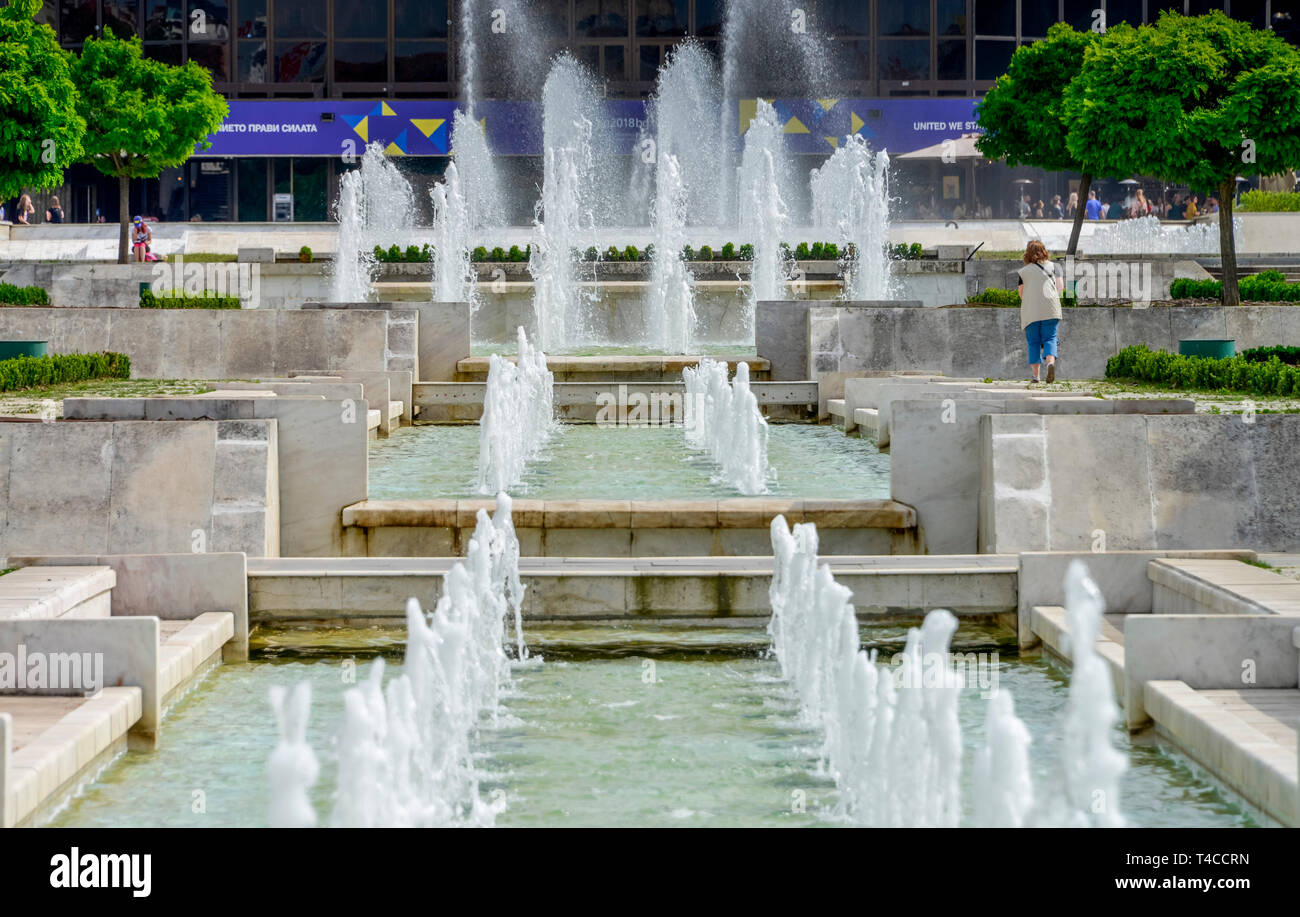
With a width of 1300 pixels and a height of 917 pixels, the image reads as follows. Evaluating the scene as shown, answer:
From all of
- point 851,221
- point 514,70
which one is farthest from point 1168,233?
point 514,70

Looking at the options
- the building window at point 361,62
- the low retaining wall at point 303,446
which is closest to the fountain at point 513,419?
the low retaining wall at point 303,446

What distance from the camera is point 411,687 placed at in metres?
5.89

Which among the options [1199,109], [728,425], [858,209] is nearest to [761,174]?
[858,209]

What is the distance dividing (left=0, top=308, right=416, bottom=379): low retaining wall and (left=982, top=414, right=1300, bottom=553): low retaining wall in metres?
8.58

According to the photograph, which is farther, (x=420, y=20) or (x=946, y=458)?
(x=420, y=20)

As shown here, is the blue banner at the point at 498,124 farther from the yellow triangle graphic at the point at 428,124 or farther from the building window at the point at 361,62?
the building window at the point at 361,62

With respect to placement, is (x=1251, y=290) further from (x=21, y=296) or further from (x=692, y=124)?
(x=692, y=124)

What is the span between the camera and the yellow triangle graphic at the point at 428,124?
42.5 metres

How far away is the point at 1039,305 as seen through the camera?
1430 centimetres

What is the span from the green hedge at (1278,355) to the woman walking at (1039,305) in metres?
1.70

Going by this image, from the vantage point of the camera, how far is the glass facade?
42719mm

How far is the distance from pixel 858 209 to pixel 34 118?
21342mm

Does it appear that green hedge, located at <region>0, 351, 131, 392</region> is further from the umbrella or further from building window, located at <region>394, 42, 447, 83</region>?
building window, located at <region>394, 42, 447, 83</region>

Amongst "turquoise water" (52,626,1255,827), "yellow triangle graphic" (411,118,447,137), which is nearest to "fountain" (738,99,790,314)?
"yellow triangle graphic" (411,118,447,137)
